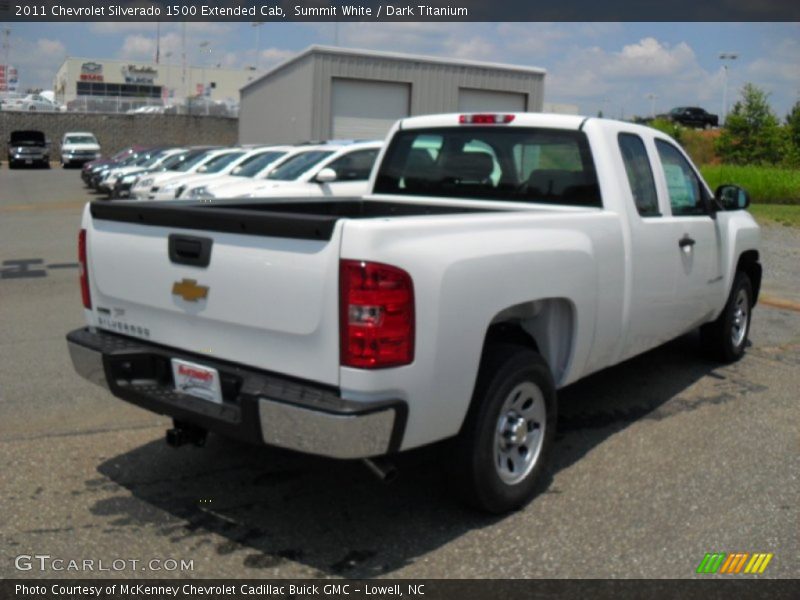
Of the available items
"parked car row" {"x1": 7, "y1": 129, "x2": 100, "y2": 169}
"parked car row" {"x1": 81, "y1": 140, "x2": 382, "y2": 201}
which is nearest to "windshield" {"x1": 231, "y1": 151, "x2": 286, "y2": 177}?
"parked car row" {"x1": 81, "y1": 140, "x2": 382, "y2": 201}

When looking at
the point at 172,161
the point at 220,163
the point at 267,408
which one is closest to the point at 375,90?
the point at 172,161

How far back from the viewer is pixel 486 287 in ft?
12.5

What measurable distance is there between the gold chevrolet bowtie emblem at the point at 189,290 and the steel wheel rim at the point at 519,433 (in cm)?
143

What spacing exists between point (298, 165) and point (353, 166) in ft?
3.86

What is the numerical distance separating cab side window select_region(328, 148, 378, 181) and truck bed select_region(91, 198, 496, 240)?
9.88 metres

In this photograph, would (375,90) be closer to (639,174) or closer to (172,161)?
(172,161)

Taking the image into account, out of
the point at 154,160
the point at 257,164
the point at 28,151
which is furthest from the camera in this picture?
the point at 28,151

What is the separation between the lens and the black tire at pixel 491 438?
3926 mm

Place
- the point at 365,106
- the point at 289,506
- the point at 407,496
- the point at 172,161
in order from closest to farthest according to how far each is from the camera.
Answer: the point at 289,506, the point at 407,496, the point at 172,161, the point at 365,106

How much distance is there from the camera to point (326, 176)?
14.5 meters

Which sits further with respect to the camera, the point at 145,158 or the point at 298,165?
the point at 145,158

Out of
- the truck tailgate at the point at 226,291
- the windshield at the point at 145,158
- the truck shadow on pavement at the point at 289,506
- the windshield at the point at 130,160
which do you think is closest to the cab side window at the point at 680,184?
the truck shadow on pavement at the point at 289,506

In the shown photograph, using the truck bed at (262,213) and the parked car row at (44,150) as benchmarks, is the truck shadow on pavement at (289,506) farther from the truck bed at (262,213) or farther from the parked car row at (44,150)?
the parked car row at (44,150)

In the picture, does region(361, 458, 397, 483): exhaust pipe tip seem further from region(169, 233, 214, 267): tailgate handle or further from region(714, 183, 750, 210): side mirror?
region(714, 183, 750, 210): side mirror
